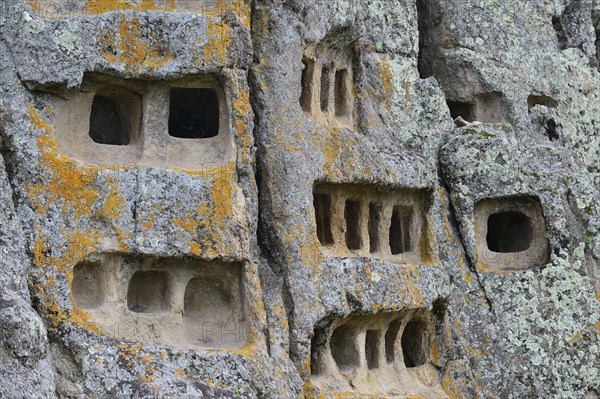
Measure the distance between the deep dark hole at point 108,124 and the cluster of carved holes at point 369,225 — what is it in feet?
6.37

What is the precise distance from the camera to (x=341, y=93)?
13.4 m

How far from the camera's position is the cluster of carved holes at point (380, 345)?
1257 cm

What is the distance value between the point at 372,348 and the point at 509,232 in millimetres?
2312

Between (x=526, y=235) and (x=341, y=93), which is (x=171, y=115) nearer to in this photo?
(x=341, y=93)

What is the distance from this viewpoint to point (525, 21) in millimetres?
15664

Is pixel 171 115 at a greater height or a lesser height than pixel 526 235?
greater

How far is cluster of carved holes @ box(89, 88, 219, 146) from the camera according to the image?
454 inches

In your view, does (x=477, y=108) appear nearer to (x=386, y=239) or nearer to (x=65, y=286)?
(x=386, y=239)

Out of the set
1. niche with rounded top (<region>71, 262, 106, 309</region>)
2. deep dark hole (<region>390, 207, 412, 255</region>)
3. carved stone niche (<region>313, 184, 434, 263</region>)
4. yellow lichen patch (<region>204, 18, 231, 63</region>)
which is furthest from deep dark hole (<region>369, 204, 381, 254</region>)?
niche with rounded top (<region>71, 262, 106, 309</region>)

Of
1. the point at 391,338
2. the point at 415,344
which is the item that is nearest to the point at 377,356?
the point at 391,338

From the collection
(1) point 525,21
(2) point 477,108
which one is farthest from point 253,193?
(1) point 525,21

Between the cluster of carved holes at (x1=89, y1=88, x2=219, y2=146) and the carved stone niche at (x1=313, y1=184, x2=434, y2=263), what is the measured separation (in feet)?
3.75

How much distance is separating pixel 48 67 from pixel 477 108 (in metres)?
5.78

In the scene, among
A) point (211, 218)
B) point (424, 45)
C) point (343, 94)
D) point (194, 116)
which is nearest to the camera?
point (211, 218)
